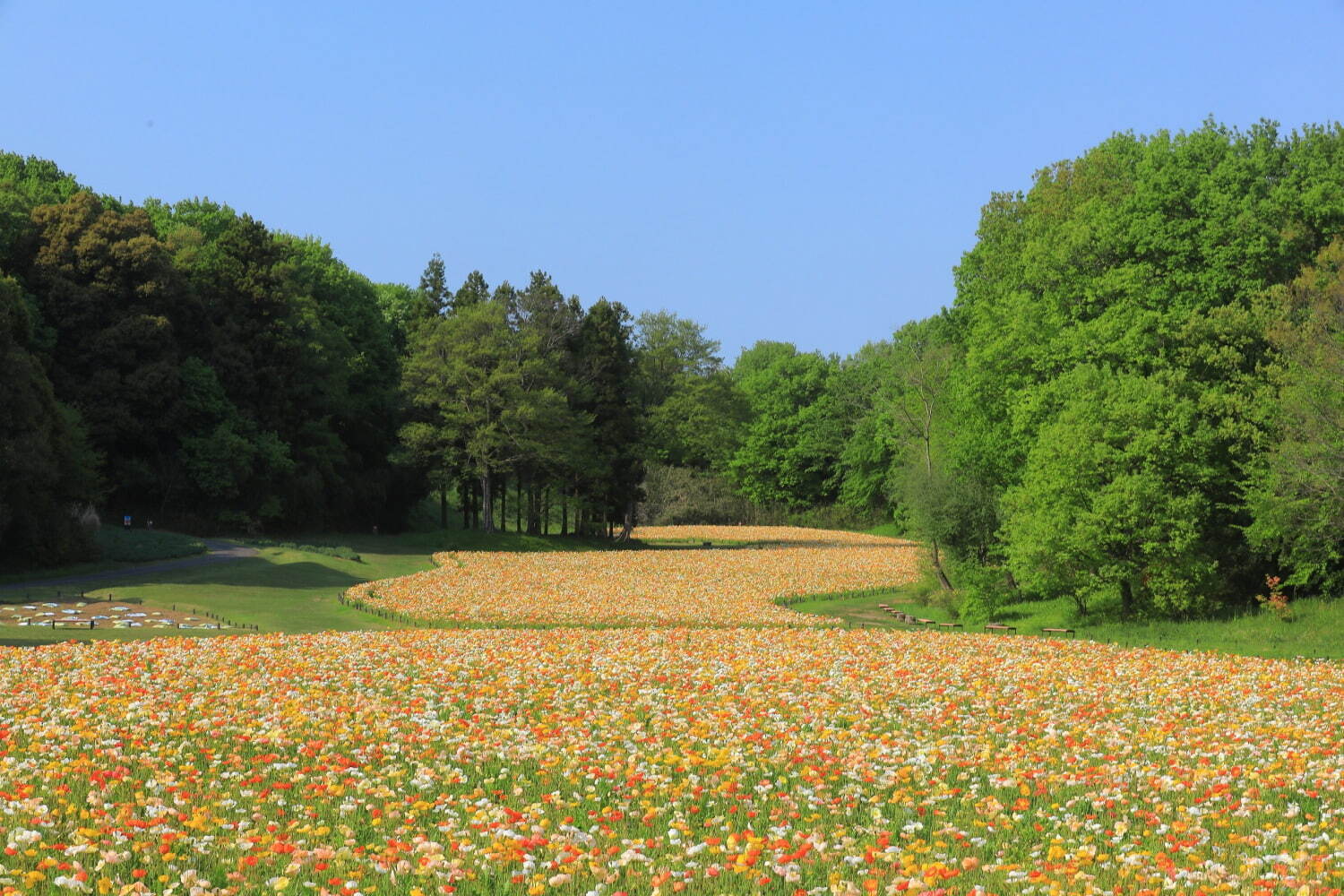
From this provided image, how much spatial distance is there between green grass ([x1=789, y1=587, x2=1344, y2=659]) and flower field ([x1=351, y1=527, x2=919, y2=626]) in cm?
482

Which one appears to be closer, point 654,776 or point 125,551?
point 654,776

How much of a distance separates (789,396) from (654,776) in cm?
10879

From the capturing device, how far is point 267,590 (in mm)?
37312

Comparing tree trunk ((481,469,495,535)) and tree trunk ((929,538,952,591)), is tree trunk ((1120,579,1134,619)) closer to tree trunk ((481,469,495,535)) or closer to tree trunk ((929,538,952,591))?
tree trunk ((929,538,952,591))

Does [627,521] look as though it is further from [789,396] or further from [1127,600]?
[1127,600]

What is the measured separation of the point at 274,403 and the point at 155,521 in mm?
10494

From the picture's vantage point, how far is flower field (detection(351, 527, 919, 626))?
1291 inches

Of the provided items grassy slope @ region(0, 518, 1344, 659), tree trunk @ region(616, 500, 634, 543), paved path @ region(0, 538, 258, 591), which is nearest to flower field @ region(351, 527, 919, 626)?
grassy slope @ region(0, 518, 1344, 659)

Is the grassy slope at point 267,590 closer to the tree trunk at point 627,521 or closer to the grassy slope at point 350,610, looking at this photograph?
the grassy slope at point 350,610

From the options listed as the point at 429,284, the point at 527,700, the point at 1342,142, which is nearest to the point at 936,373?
the point at 1342,142

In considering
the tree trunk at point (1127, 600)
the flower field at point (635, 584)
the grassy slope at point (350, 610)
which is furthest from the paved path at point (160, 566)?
the tree trunk at point (1127, 600)

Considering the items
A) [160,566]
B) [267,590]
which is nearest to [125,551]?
[160,566]

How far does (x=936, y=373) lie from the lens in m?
51.1

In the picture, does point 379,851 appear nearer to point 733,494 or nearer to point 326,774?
point 326,774
